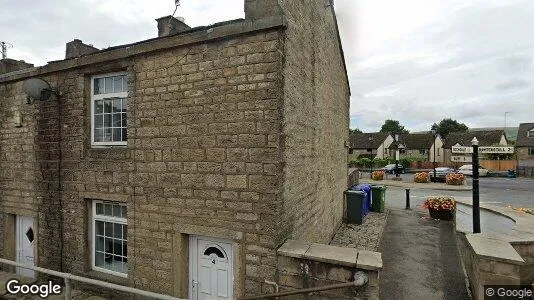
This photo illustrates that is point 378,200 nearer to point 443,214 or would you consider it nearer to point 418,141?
point 443,214

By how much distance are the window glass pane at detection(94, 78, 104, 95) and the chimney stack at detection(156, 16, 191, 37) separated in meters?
1.64

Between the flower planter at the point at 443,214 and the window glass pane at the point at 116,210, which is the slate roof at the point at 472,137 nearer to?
the flower planter at the point at 443,214

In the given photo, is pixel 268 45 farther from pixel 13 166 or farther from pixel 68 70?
pixel 13 166

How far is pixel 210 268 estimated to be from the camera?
5.69m

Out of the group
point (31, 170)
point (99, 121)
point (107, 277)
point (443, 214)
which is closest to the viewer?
point (107, 277)

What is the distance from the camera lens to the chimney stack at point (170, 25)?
6.75 meters

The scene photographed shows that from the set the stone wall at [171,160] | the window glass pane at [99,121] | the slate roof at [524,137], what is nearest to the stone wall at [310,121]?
the stone wall at [171,160]

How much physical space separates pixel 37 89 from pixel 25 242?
398cm

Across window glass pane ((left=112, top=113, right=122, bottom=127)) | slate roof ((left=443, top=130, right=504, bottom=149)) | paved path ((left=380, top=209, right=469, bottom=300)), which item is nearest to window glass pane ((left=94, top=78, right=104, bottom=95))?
window glass pane ((left=112, top=113, right=122, bottom=127))

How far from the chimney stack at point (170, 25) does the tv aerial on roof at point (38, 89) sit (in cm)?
267

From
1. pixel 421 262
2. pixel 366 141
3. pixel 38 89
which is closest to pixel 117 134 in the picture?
pixel 38 89

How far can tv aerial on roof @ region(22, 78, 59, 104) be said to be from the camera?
265 inches

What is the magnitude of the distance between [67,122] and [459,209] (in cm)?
1164

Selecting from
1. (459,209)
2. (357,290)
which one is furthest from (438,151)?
(357,290)
